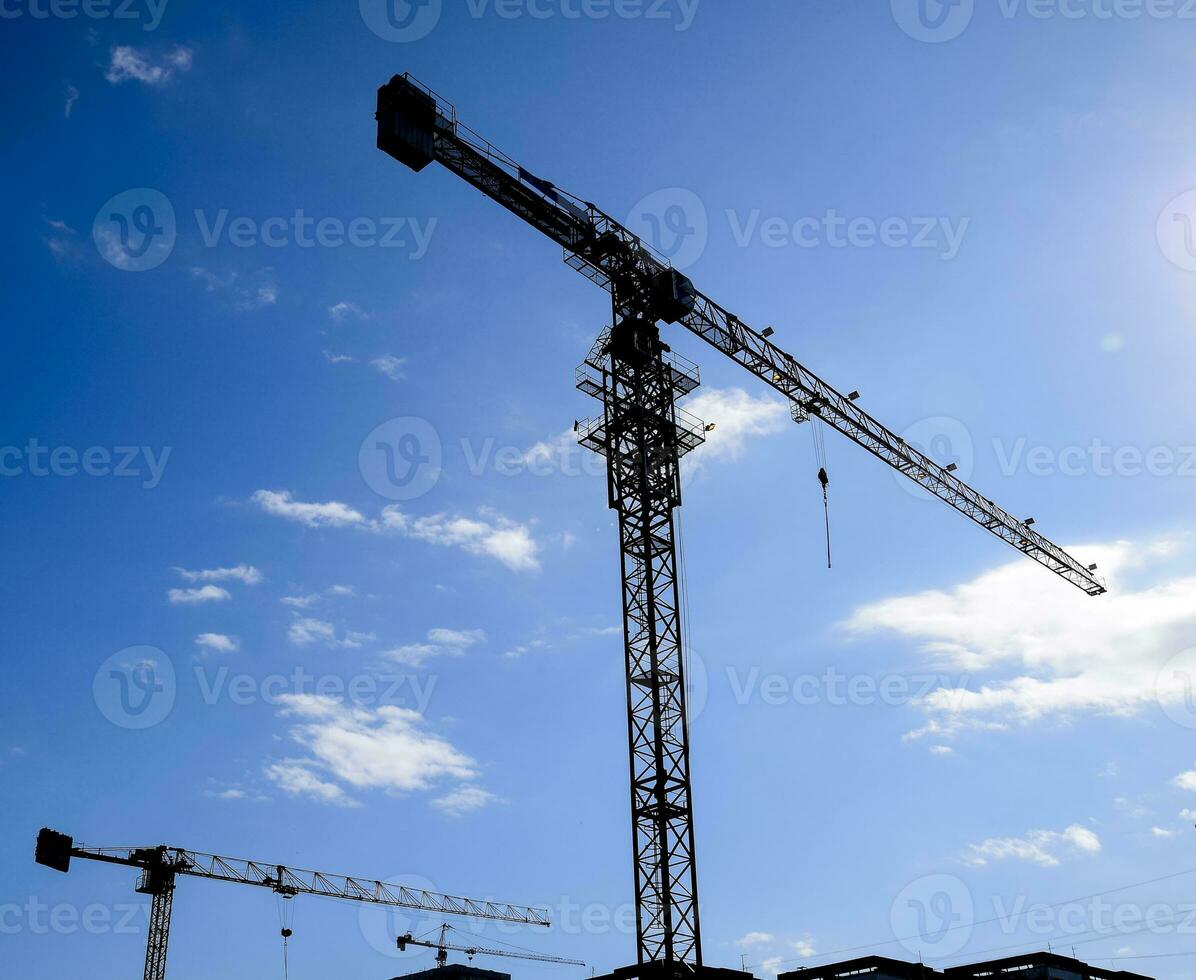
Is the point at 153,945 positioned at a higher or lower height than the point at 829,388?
lower

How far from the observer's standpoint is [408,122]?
163 ft

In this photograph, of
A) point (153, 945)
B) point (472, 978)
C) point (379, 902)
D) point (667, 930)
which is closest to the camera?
point (667, 930)

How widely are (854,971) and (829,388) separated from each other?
31.3 m

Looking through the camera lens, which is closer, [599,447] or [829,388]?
[599,447]

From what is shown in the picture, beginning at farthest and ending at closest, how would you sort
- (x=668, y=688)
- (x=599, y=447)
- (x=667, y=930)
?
1. (x=599, y=447)
2. (x=668, y=688)
3. (x=667, y=930)

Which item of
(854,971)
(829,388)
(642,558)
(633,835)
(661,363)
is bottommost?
(854,971)

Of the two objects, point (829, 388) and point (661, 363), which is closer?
point (661, 363)

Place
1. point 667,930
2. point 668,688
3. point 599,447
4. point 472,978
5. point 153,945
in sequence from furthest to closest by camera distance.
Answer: point 153,945, point 472,978, point 599,447, point 668,688, point 667,930

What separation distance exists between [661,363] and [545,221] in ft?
29.1

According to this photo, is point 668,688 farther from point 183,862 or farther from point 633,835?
point 183,862

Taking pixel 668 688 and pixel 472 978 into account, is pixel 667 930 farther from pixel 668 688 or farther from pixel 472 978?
pixel 472 978

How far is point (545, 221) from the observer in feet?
177

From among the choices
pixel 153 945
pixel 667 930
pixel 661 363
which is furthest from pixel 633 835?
pixel 153 945

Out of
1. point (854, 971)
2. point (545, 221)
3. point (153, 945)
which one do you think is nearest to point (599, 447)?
point (545, 221)
